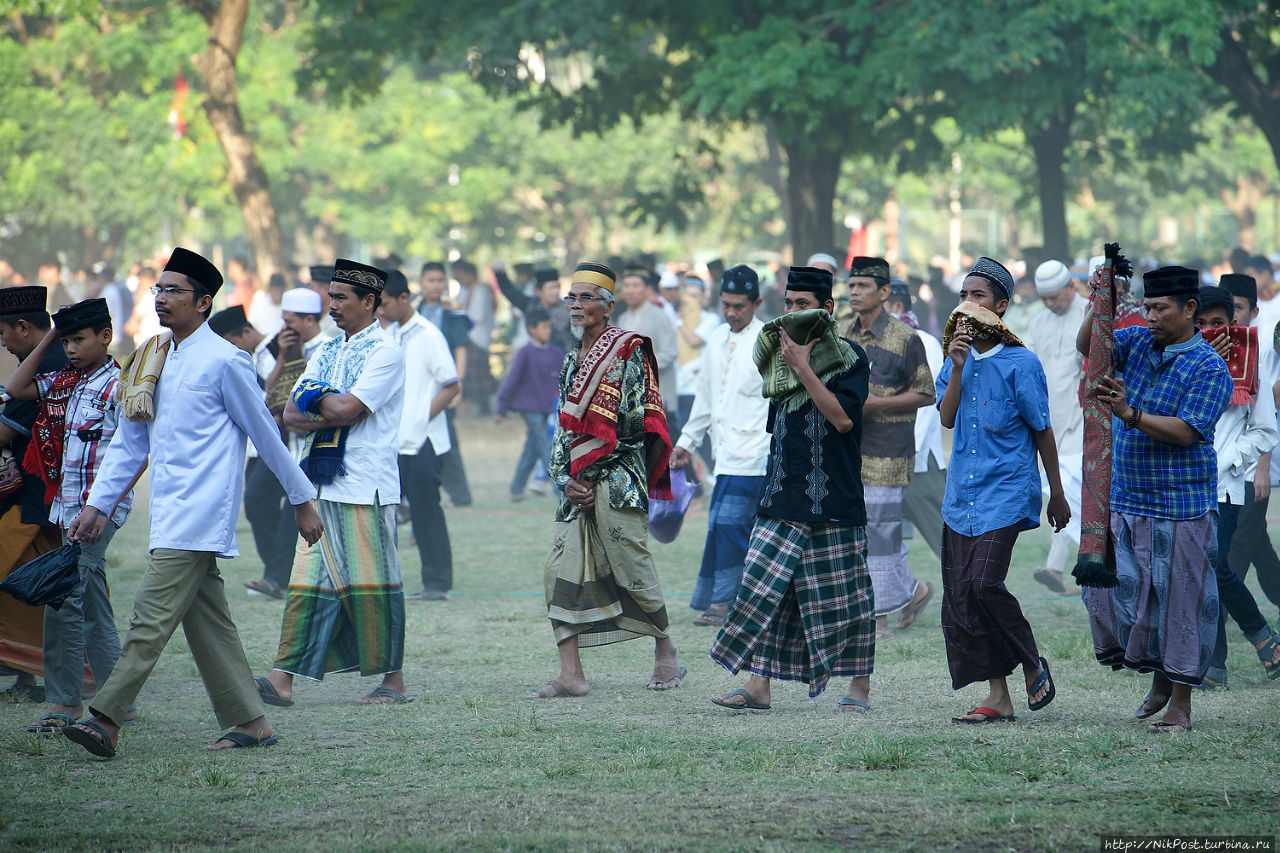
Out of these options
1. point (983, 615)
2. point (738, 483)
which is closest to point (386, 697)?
point (738, 483)

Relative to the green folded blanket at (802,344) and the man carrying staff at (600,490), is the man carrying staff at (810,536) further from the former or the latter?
the man carrying staff at (600,490)

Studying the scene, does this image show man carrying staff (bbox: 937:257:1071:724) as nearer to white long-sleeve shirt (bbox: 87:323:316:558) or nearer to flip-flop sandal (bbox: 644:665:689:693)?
flip-flop sandal (bbox: 644:665:689:693)

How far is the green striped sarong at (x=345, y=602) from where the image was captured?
273 inches

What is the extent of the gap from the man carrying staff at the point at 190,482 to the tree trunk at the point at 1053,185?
65.0ft

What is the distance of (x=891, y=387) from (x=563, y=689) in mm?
2582

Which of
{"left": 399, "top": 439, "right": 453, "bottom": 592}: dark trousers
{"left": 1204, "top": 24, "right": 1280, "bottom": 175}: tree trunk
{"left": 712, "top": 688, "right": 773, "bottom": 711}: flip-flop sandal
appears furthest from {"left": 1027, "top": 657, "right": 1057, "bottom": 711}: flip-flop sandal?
{"left": 1204, "top": 24, "right": 1280, "bottom": 175}: tree trunk

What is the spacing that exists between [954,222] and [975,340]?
154ft

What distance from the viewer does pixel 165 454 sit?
5961 mm

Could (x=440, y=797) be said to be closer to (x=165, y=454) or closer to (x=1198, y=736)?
(x=165, y=454)

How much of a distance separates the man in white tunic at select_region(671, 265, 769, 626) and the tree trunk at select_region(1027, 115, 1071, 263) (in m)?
16.5

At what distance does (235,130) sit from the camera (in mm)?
23219

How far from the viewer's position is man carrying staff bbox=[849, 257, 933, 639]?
810 centimetres

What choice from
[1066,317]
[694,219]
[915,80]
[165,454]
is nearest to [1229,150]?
[694,219]

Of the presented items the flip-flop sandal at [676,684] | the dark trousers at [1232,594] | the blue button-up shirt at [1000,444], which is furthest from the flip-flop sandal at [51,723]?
the dark trousers at [1232,594]
